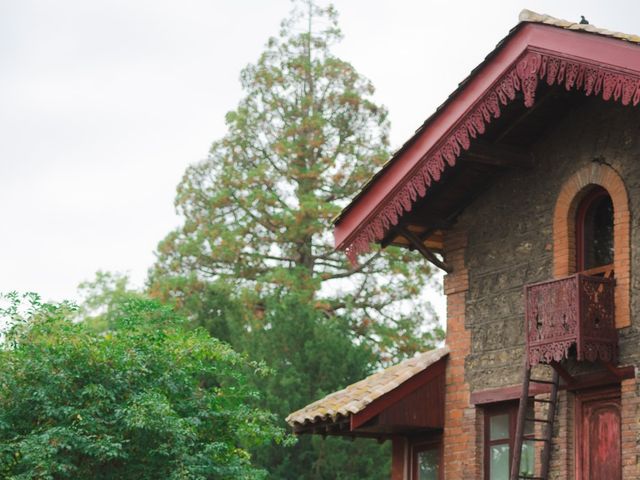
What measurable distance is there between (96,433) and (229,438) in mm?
2583

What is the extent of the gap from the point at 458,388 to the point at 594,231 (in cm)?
260

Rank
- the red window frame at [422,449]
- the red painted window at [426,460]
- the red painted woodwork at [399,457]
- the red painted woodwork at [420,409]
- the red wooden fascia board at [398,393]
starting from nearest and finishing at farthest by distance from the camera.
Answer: the red wooden fascia board at [398,393]
the red painted woodwork at [420,409]
the red window frame at [422,449]
the red painted window at [426,460]
the red painted woodwork at [399,457]

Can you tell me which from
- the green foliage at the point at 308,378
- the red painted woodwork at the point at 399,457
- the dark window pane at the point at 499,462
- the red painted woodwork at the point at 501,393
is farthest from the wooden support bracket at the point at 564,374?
the green foliage at the point at 308,378

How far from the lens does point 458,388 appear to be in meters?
15.3

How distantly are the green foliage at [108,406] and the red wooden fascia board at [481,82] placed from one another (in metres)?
2.74

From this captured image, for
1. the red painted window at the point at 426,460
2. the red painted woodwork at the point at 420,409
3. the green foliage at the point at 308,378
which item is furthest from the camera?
the green foliage at the point at 308,378

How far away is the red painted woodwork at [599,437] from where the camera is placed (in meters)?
13.2

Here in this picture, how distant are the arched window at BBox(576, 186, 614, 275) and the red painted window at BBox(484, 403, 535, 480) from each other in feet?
6.05

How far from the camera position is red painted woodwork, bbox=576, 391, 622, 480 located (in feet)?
43.2

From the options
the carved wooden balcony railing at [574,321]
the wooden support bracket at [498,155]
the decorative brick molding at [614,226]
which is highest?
the wooden support bracket at [498,155]

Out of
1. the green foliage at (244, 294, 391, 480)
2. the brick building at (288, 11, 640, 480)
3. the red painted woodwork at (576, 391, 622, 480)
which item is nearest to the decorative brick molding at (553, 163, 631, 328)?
the brick building at (288, 11, 640, 480)

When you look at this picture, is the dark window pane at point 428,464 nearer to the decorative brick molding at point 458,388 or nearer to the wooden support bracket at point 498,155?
the decorative brick molding at point 458,388

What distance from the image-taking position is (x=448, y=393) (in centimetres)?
1545

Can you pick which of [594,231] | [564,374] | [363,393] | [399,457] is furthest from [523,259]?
[399,457]
